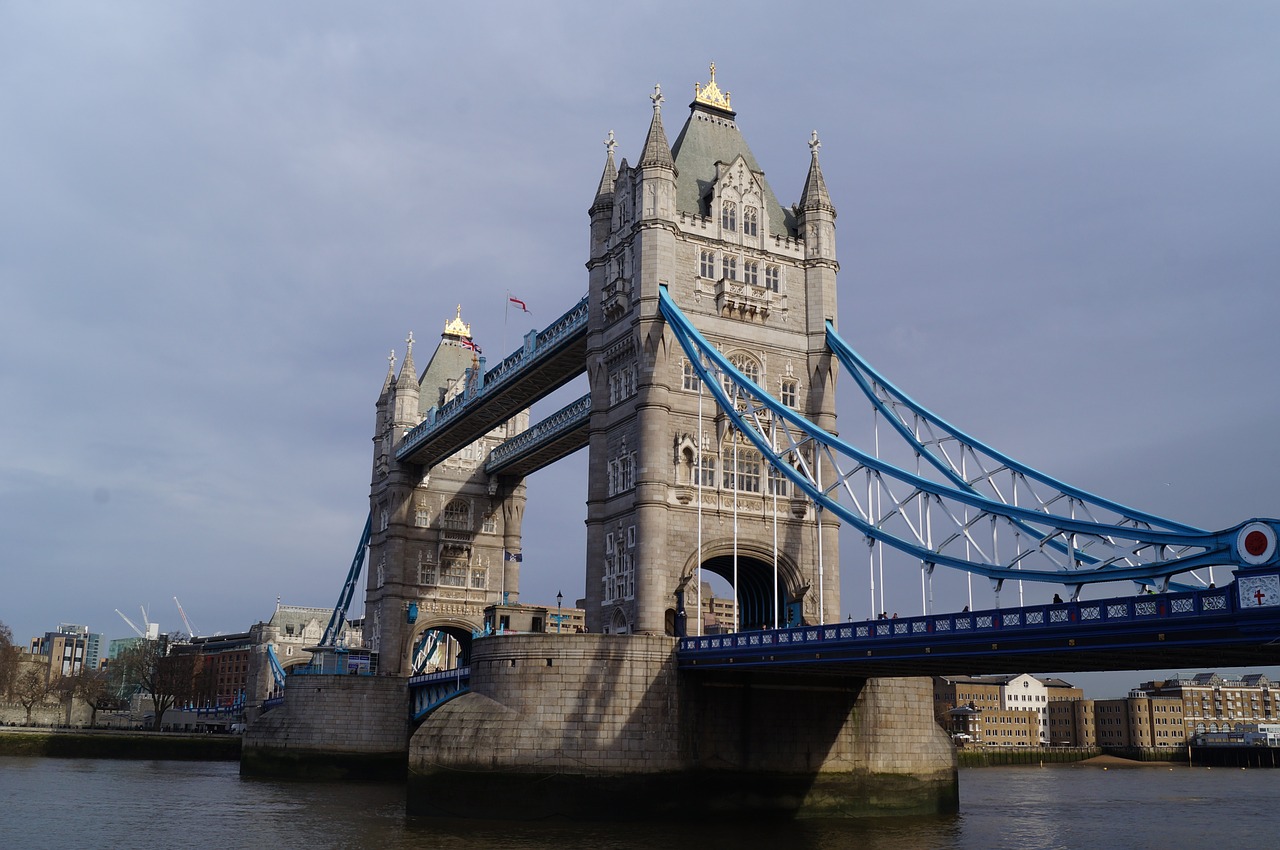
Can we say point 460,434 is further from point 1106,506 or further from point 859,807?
point 1106,506

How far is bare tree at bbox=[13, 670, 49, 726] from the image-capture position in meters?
105

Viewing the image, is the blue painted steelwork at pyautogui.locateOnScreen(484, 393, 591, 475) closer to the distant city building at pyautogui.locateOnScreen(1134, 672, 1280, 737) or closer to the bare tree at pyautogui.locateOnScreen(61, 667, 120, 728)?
the bare tree at pyautogui.locateOnScreen(61, 667, 120, 728)

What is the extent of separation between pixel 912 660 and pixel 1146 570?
7.83 m

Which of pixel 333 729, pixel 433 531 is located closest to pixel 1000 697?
pixel 433 531

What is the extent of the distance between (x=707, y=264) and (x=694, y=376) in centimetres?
459

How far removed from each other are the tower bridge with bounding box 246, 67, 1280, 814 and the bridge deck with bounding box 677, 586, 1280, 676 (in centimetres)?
7

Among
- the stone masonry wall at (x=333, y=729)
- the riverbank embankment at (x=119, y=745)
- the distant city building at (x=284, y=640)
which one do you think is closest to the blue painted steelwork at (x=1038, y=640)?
the stone masonry wall at (x=333, y=729)

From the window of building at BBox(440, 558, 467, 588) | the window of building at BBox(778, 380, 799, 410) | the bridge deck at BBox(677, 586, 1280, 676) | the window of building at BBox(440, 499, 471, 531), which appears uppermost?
the window of building at BBox(778, 380, 799, 410)

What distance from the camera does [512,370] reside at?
59.9m

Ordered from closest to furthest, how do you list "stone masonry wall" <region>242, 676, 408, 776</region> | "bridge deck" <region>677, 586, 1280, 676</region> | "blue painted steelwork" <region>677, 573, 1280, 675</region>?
"blue painted steelwork" <region>677, 573, 1280, 675</region>
"bridge deck" <region>677, 586, 1280, 676</region>
"stone masonry wall" <region>242, 676, 408, 776</region>

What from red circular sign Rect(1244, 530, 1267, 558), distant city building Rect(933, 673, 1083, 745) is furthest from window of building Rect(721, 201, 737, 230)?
distant city building Rect(933, 673, 1083, 745)

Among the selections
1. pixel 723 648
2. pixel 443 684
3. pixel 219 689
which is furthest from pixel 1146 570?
pixel 219 689

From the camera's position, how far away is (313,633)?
130 m

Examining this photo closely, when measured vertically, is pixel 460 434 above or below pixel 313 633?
above
